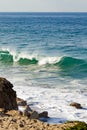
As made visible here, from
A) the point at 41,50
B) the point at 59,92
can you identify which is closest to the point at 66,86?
the point at 59,92

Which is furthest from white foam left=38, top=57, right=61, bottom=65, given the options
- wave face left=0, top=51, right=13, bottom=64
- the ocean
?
wave face left=0, top=51, right=13, bottom=64

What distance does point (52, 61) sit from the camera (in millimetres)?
35688

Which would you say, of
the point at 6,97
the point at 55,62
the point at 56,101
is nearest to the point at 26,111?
the point at 6,97

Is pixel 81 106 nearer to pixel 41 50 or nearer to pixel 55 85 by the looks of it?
pixel 55 85

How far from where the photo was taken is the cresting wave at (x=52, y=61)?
109 feet

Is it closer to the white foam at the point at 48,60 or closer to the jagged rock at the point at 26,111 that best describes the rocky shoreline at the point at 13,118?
the jagged rock at the point at 26,111

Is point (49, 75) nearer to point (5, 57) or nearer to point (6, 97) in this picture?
point (5, 57)

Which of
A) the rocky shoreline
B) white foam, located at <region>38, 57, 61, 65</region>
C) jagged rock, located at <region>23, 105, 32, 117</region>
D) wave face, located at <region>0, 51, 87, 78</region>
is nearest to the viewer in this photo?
the rocky shoreline

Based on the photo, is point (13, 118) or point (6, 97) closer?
point (13, 118)

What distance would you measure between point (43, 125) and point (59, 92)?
33.0 ft

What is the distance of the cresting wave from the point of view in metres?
33.1

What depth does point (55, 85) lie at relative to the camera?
934 inches

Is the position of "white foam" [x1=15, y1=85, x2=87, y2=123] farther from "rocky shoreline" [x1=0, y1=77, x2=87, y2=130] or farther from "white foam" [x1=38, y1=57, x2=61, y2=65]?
"white foam" [x1=38, y1=57, x2=61, y2=65]

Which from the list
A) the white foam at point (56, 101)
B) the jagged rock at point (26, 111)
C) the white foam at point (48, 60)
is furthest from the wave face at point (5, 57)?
the jagged rock at point (26, 111)
